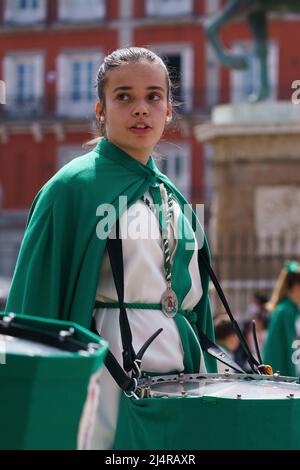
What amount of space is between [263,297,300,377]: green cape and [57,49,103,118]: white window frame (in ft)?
93.7

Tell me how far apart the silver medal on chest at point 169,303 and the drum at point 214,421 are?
0.43 meters

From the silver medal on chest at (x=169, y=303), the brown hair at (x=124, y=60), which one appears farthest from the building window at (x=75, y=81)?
the silver medal on chest at (x=169, y=303)

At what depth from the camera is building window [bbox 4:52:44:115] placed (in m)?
37.2

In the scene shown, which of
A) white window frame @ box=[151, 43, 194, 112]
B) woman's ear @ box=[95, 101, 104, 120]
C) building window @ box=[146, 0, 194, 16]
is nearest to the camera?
woman's ear @ box=[95, 101, 104, 120]

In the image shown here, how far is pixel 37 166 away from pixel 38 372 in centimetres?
3502

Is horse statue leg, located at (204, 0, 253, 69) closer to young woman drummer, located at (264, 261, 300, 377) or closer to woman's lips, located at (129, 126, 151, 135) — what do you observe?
young woman drummer, located at (264, 261, 300, 377)

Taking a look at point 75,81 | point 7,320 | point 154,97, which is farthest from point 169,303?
point 75,81

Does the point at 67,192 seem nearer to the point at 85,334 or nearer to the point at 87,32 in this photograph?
the point at 85,334

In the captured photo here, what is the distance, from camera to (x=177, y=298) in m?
3.33

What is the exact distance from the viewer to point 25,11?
37.7 metres

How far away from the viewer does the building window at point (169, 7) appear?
36.0 m

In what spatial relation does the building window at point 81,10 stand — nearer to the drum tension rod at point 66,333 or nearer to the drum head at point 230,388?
the drum head at point 230,388

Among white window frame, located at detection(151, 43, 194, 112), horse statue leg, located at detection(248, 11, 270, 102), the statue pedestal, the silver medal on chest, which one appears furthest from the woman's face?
white window frame, located at detection(151, 43, 194, 112)

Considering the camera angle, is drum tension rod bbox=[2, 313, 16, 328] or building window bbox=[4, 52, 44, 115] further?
building window bbox=[4, 52, 44, 115]
